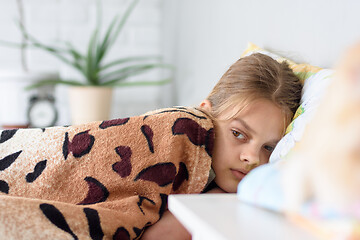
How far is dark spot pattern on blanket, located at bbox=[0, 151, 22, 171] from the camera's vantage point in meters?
0.99

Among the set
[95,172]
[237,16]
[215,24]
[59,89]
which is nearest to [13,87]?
[59,89]

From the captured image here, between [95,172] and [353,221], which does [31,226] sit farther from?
[353,221]

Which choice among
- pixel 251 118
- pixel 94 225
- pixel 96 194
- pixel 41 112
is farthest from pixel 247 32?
pixel 41 112

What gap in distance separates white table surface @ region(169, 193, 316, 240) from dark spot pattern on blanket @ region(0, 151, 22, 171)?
1.90ft

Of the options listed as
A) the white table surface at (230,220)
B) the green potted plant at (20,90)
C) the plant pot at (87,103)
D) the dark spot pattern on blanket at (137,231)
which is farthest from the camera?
the green potted plant at (20,90)

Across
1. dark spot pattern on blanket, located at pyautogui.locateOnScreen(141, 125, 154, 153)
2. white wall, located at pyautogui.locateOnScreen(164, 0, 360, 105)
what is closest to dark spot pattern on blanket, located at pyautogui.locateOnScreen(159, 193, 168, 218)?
dark spot pattern on blanket, located at pyautogui.locateOnScreen(141, 125, 154, 153)

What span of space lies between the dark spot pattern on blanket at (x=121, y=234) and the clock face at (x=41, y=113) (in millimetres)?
1998

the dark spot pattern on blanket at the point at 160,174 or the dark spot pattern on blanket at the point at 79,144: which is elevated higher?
the dark spot pattern on blanket at the point at 79,144

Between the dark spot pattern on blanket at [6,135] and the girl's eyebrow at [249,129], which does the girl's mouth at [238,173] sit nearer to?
the girl's eyebrow at [249,129]

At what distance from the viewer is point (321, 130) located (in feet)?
1.19

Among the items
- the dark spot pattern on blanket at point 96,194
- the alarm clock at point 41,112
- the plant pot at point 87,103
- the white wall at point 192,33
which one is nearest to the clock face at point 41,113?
the alarm clock at point 41,112

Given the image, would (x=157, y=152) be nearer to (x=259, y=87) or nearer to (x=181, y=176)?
(x=181, y=176)

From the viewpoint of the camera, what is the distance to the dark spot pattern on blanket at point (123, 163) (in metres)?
0.94

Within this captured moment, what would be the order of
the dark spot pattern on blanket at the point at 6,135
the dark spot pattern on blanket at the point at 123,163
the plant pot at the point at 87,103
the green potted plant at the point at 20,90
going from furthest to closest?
the green potted plant at the point at 20,90 < the plant pot at the point at 87,103 < the dark spot pattern on blanket at the point at 6,135 < the dark spot pattern on blanket at the point at 123,163
